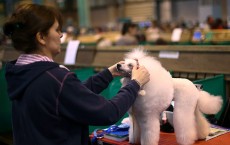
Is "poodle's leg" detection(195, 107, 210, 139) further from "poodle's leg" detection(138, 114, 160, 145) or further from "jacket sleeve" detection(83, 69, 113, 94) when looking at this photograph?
"jacket sleeve" detection(83, 69, 113, 94)

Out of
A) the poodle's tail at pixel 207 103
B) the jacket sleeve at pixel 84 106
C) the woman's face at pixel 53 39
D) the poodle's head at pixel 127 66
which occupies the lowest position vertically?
the poodle's tail at pixel 207 103

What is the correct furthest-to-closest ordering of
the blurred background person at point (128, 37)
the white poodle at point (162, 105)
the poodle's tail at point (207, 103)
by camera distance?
the blurred background person at point (128, 37) → the poodle's tail at point (207, 103) → the white poodle at point (162, 105)

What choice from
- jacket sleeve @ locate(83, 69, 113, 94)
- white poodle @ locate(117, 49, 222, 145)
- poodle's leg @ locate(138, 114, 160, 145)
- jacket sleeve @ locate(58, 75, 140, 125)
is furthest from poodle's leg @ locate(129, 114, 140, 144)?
jacket sleeve @ locate(58, 75, 140, 125)

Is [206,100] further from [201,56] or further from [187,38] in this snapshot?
[187,38]

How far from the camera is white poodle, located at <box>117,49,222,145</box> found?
1.60m

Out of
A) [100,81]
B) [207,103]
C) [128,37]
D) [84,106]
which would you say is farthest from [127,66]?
[128,37]

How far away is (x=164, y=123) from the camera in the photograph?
6.72 ft

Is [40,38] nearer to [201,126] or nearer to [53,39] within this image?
[53,39]

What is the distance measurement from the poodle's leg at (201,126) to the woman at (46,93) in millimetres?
492

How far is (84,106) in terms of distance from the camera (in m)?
1.36

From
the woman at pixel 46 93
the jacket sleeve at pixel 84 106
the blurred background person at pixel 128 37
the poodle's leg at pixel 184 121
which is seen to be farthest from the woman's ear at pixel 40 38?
the blurred background person at pixel 128 37

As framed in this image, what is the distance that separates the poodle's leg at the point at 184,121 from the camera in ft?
5.55

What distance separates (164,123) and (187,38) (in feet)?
16.8

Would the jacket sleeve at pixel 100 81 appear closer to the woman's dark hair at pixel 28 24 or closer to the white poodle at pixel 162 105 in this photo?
the white poodle at pixel 162 105
